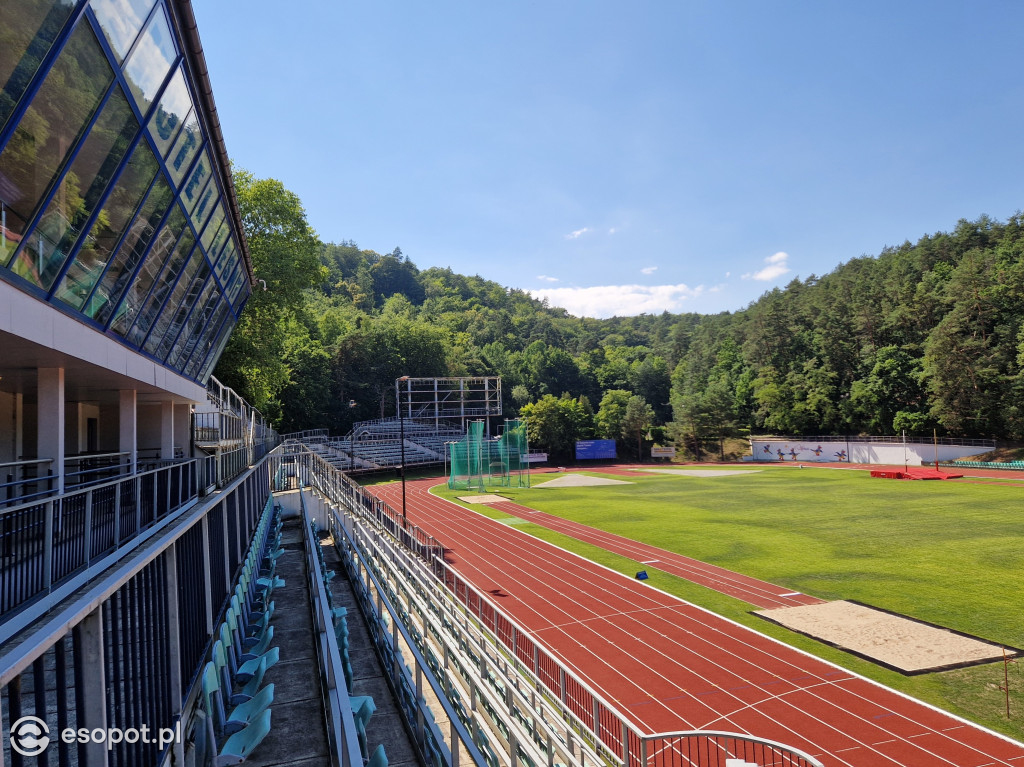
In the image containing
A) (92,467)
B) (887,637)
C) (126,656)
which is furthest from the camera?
(887,637)

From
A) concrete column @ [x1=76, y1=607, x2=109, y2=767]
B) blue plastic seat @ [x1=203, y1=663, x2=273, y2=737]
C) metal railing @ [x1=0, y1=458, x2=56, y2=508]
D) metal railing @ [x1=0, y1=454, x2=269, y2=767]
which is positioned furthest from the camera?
metal railing @ [x1=0, y1=458, x2=56, y2=508]

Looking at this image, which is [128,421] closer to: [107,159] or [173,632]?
[173,632]

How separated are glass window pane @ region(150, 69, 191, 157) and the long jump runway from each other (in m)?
11.6

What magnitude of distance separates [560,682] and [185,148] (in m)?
9.61

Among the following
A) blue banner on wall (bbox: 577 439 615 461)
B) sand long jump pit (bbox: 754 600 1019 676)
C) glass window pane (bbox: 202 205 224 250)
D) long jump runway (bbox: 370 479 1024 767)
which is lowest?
long jump runway (bbox: 370 479 1024 767)

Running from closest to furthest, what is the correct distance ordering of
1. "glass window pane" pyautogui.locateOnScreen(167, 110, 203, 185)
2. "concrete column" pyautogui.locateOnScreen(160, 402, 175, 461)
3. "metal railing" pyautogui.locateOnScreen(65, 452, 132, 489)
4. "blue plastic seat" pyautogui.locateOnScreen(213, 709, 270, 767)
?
"blue plastic seat" pyautogui.locateOnScreen(213, 709, 270, 767), "glass window pane" pyautogui.locateOnScreen(167, 110, 203, 185), "metal railing" pyautogui.locateOnScreen(65, 452, 132, 489), "concrete column" pyautogui.locateOnScreen(160, 402, 175, 461)

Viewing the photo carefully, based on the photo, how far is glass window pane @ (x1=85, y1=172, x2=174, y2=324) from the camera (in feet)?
26.9

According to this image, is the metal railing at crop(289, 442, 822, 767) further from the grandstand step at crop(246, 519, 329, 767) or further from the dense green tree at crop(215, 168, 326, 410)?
the dense green tree at crop(215, 168, 326, 410)

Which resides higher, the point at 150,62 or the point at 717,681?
the point at 150,62

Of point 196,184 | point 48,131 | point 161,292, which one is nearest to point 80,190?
point 48,131

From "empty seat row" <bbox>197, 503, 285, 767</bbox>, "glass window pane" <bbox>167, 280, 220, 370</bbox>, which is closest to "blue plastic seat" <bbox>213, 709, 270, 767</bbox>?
"empty seat row" <bbox>197, 503, 285, 767</bbox>

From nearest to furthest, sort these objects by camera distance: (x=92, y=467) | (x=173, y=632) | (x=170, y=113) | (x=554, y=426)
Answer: (x=173, y=632)
(x=170, y=113)
(x=92, y=467)
(x=554, y=426)

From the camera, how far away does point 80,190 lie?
6.71 meters

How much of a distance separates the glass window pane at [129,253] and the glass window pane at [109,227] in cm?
25
